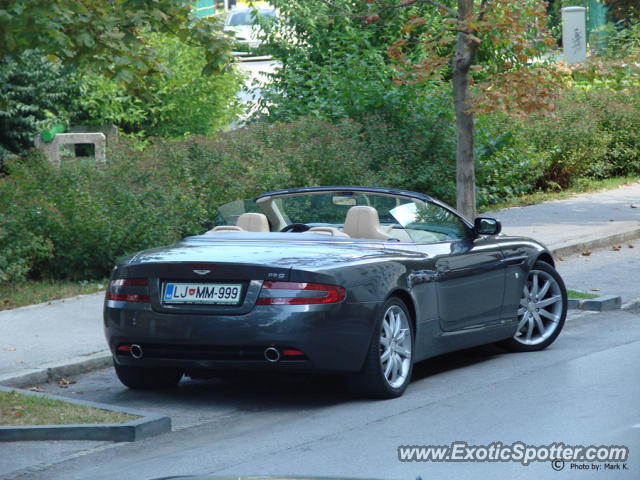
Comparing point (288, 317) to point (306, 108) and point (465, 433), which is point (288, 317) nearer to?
point (465, 433)

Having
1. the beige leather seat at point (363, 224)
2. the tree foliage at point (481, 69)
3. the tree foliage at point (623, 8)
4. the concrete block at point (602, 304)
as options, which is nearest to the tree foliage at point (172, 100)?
the tree foliage at point (623, 8)

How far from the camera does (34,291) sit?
12211mm

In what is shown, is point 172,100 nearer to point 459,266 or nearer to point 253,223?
point 253,223

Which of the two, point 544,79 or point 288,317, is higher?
point 544,79

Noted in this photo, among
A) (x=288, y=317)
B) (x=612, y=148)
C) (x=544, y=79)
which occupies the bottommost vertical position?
(x=612, y=148)

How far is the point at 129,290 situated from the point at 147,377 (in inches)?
32.1

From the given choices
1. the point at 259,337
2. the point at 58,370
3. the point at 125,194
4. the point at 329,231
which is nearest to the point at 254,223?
the point at 329,231

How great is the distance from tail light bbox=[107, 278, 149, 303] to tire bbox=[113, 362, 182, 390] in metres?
0.54

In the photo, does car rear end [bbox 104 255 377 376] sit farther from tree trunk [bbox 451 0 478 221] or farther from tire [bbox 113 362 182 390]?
tree trunk [bbox 451 0 478 221]

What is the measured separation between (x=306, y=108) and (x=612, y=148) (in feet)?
28.0

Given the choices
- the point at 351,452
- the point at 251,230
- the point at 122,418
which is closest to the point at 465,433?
the point at 351,452

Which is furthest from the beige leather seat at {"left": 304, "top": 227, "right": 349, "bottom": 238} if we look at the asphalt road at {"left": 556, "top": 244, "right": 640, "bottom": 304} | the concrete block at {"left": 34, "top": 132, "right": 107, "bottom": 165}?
the concrete block at {"left": 34, "top": 132, "right": 107, "bottom": 165}

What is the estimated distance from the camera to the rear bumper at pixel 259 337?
22.1 ft

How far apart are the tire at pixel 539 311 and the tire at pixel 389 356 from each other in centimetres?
174
